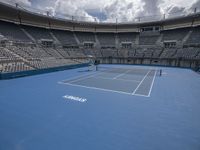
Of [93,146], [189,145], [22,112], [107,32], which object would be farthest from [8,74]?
[107,32]

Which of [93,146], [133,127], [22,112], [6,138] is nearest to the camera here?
[93,146]

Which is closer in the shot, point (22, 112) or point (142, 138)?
point (142, 138)

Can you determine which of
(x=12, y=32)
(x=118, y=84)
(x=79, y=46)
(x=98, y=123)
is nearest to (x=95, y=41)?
(x=79, y=46)

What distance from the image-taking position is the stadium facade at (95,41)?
3032cm

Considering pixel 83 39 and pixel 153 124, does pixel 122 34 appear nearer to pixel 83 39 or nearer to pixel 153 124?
pixel 83 39

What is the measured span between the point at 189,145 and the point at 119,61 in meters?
40.5

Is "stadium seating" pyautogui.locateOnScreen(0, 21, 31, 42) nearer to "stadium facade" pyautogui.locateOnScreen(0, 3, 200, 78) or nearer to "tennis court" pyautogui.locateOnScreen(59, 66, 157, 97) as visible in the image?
"stadium facade" pyautogui.locateOnScreen(0, 3, 200, 78)

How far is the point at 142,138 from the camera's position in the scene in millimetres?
5699

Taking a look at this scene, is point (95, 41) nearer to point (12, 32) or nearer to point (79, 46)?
point (79, 46)

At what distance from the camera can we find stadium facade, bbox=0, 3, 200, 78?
99.5 feet

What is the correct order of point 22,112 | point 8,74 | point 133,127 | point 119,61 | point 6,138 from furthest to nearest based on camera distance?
point 119,61 < point 8,74 < point 22,112 < point 133,127 < point 6,138

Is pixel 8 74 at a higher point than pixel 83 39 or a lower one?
lower

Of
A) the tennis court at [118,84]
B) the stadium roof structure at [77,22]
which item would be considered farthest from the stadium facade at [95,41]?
the tennis court at [118,84]

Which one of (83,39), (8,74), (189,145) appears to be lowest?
(189,145)
